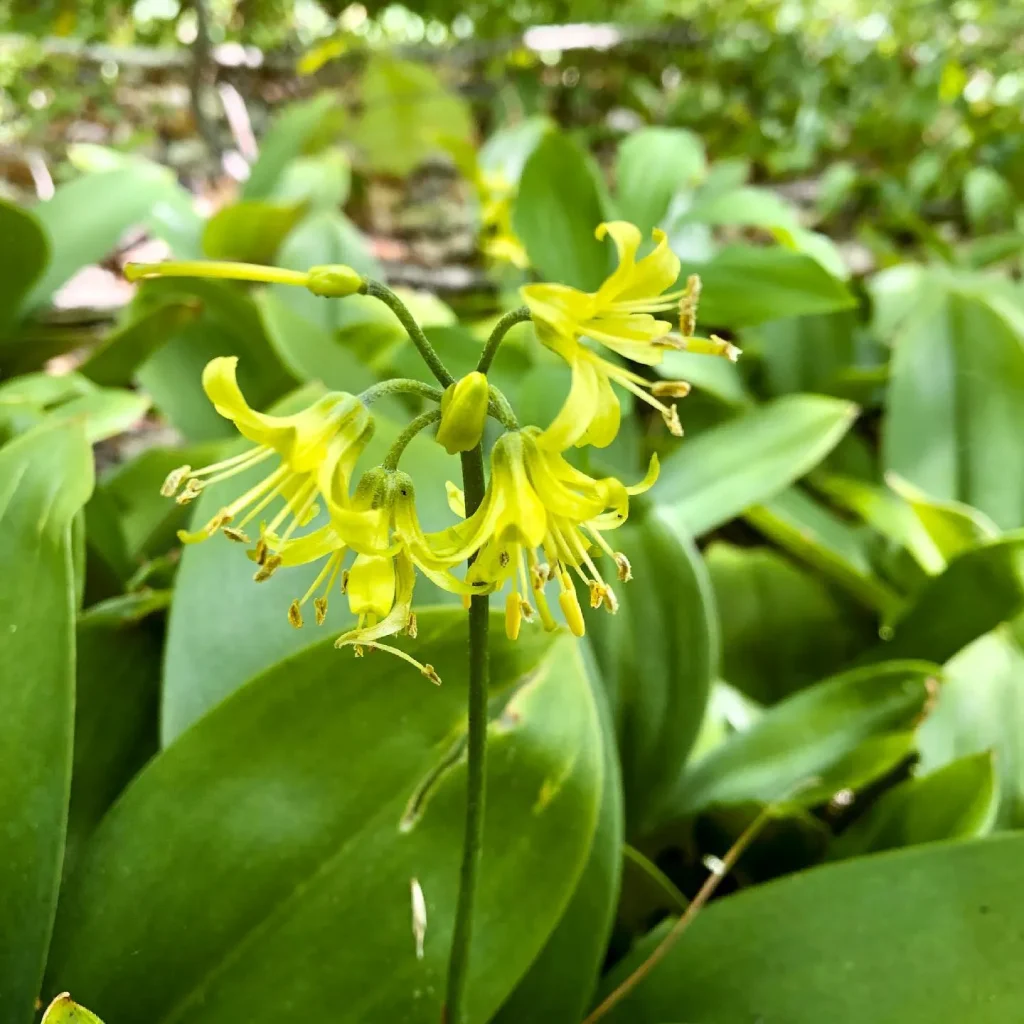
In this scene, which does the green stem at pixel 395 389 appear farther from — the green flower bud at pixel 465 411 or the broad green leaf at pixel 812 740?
the broad green leaf at pixel 812 740

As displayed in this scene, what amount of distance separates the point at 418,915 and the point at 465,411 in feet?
1.08

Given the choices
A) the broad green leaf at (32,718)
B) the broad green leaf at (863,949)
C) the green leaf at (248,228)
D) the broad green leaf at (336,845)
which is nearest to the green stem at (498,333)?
the broad green leaf at (336,845)

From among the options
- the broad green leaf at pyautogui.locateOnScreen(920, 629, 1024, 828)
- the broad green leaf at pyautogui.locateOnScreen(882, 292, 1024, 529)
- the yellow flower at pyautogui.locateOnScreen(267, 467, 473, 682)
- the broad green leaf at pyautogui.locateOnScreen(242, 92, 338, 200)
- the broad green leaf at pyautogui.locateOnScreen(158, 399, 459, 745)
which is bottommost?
the broad green leaf at pyautogui.locateOnScreen(920, 629, 1024, 828)

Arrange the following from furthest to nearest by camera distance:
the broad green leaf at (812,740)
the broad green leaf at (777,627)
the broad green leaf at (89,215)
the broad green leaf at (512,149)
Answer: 1. the broad green leaf at (512,149)
2. the broad green leaf at (89,215)
3. the broad green leaf at (777,627)
4. the broad green leaf at (812,740)

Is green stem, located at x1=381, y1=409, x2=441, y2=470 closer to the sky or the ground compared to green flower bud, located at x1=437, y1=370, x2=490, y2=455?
closer to the ground

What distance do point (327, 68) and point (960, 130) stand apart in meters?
1.81

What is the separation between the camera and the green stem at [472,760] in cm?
35

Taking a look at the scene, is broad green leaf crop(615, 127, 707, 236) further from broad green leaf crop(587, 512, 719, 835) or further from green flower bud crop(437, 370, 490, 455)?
green flower bud crop(437, 370, 490, 455)

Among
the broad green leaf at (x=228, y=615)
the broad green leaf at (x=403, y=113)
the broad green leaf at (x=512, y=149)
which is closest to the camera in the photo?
the broad green leaf at (x=228, y=615)

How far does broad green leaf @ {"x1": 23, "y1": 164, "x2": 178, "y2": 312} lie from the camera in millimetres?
1188

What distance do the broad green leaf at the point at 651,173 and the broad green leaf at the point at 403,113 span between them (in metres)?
1.27

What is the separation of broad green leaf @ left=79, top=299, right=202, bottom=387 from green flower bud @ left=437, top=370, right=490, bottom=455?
0.85 m

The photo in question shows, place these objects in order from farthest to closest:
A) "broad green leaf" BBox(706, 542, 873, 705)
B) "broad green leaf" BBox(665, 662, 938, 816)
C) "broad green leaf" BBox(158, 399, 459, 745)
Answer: "broad green leaf" BBox(706, 542, 873, 705) < "broad green leaf" BBox(665, 662, 938, 816) < "broad green leaf" BBox(158, 399, 459, 745)

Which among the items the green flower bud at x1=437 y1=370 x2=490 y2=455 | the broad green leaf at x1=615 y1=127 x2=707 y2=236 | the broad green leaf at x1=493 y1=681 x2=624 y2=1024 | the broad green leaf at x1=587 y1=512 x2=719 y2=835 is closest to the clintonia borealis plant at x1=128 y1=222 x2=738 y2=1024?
the green flower bud at x1=437 y1=370 x2=490 y2=455
